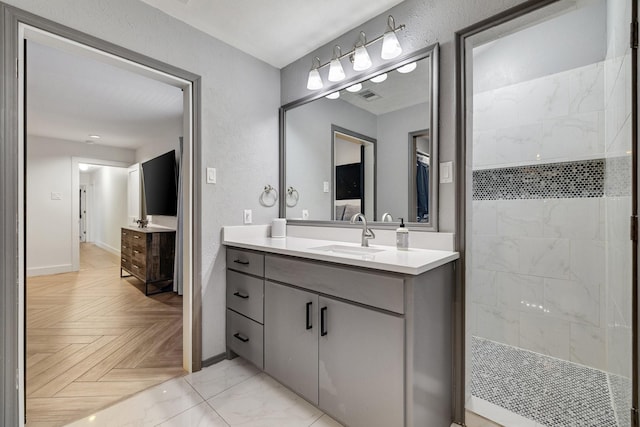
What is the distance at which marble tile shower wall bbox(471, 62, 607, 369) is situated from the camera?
6.46ft

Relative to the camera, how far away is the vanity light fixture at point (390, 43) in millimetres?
1685

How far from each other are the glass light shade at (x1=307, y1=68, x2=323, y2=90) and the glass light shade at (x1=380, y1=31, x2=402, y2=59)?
22.5 inches

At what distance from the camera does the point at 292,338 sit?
165cm

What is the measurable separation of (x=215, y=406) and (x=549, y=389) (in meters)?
1.93

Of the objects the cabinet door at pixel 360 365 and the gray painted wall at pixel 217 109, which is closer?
the cabinet door at pixel 360 365

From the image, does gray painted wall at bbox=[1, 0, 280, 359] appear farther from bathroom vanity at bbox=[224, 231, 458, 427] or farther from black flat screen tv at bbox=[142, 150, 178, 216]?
black flat screen tv at bbox=[142, 150, 178, 216]

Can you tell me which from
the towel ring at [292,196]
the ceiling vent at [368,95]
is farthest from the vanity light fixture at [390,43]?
the towel ring at [292,196]

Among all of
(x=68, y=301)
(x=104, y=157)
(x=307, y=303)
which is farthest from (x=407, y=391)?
(x=104, y=157)

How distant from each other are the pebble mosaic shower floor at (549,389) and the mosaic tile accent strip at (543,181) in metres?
1.17

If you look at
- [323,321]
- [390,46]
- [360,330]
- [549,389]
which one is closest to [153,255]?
[323,321]

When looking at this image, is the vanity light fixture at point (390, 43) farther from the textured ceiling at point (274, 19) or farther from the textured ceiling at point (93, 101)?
the textured ceiling at point (93, 101)

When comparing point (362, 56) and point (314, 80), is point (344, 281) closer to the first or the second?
point (362, 56)

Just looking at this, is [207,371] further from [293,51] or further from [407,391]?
[293,51]

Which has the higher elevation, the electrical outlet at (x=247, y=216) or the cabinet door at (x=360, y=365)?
the electrical outlet at (x=247, y=216)
